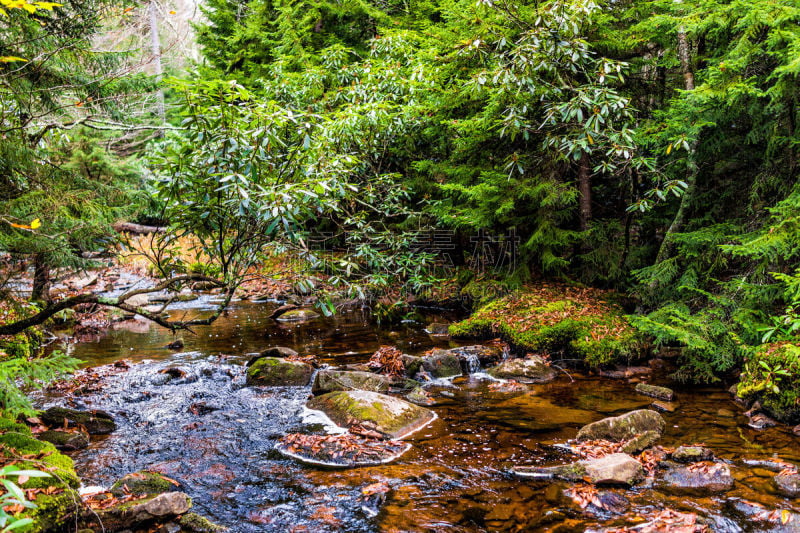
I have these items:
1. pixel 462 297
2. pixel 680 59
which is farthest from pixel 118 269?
pixel 680 59

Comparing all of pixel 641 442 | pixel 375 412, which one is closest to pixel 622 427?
pixel 641 442

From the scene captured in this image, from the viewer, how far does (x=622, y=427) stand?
18.2 feet

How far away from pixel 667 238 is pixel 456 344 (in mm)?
4510

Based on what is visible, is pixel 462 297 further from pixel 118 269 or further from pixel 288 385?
pixel 118 269

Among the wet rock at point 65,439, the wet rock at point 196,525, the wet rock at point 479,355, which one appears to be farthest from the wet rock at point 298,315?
the wet rock at point 196,525

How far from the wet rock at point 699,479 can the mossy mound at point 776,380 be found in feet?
5.85

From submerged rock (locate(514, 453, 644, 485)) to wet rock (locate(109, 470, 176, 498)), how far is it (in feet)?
11.9

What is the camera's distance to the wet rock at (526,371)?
7.74 m

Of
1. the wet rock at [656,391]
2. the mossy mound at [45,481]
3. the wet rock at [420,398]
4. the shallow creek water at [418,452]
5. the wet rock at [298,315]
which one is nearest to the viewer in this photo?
the mossy mound at [45,481]

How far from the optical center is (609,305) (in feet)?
31.2

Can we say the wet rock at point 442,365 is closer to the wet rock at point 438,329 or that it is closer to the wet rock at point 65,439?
the wet rock at point 438,329

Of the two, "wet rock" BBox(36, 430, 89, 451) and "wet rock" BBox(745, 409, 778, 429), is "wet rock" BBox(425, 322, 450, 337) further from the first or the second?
"wet rock" BBox(36, 430, 89, 451)

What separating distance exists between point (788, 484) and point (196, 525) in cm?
558

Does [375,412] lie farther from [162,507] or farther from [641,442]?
[641,442]
